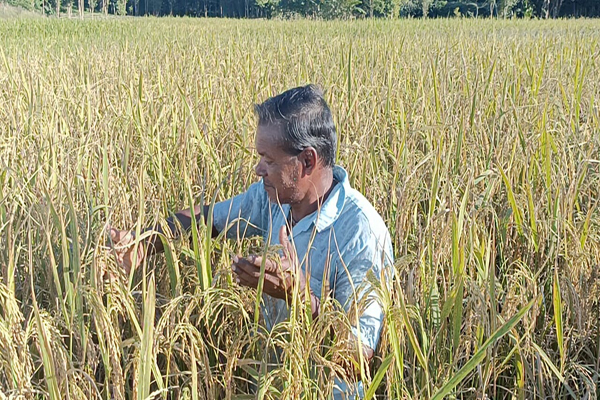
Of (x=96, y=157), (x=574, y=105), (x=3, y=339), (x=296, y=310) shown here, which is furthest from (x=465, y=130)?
(x=3, y=339)

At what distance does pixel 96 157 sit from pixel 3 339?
3.22 ft

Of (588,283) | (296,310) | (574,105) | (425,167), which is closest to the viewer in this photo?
(296,310)

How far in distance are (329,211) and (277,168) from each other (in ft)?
0.46

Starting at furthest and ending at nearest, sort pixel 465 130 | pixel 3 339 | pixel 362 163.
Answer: pixel 465 130 → pixel 362 163 → pixel 3 339

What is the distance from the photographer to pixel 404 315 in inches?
36.9

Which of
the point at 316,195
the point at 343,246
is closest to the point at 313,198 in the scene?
the point at 316,195

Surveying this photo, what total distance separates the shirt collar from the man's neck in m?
0.03

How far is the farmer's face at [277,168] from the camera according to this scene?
4.29ft

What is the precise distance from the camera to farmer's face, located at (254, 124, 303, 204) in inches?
51.5

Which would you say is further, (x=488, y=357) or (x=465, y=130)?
(x=465, y=130)

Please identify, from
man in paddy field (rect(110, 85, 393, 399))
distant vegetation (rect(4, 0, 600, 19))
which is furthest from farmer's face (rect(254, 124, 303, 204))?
distant vegetation (rect(4, 0, 600, 19))

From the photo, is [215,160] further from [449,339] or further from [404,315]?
[404,315]

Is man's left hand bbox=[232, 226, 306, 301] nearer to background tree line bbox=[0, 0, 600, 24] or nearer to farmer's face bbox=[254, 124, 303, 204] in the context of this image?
farmer's face bbox=[254, 124, 303, 204]

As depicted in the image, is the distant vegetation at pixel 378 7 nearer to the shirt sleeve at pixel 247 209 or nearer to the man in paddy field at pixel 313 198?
the shirt sleeve at pixel 247 209
